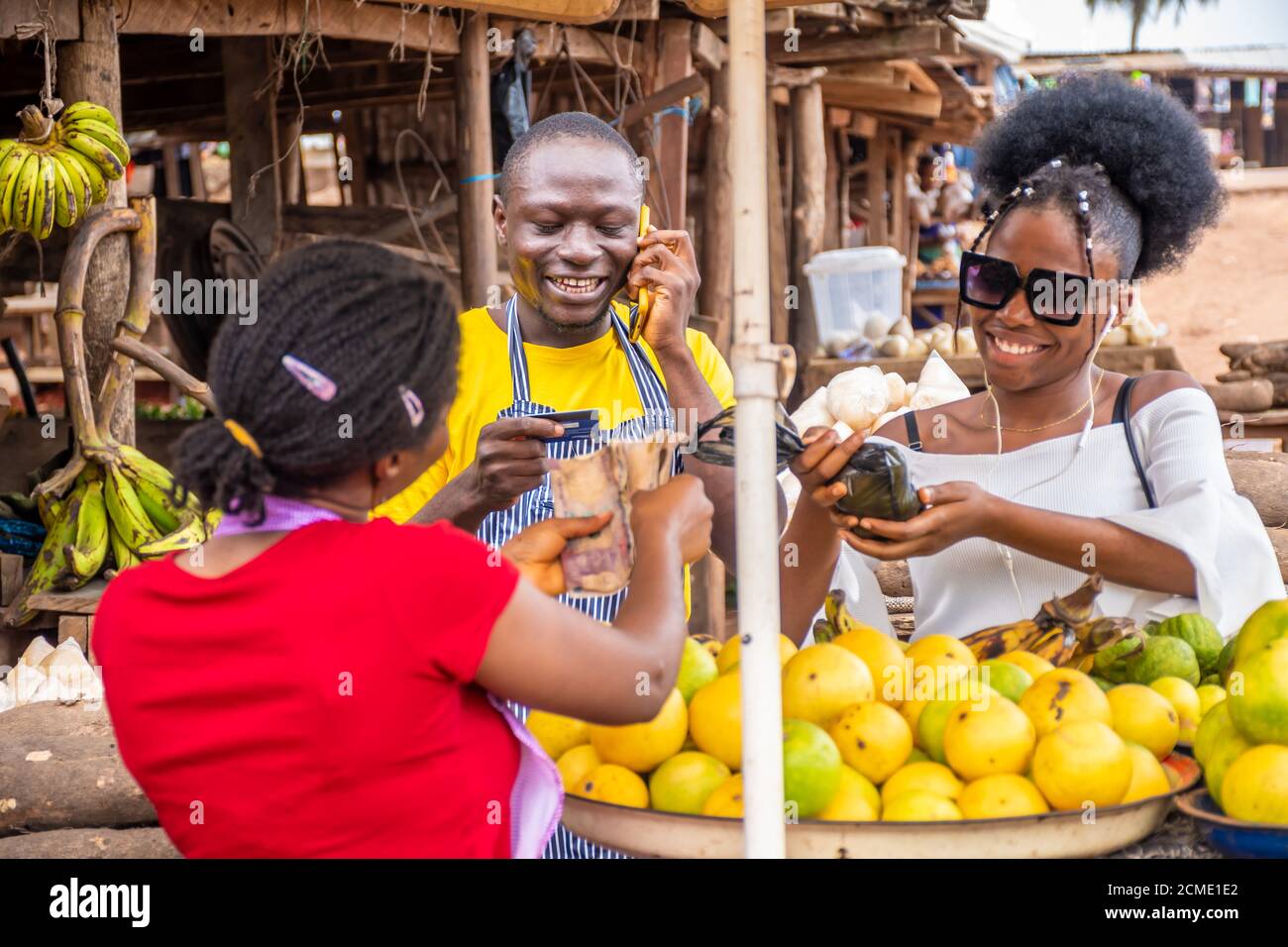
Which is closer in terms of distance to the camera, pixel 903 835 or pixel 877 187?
pixel 903 835

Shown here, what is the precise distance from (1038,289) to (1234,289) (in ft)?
63.6

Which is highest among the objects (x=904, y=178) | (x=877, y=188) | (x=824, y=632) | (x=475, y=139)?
(x=904, y=178)

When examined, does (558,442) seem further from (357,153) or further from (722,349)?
(357,153)

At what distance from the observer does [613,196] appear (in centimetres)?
252

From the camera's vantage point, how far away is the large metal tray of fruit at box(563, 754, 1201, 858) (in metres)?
1.55

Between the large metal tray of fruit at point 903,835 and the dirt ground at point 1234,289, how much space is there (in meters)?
17.0

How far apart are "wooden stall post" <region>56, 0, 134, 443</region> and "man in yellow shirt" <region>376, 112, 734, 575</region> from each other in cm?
253

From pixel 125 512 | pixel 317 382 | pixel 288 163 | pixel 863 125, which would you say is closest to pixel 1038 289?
pixel 317 382

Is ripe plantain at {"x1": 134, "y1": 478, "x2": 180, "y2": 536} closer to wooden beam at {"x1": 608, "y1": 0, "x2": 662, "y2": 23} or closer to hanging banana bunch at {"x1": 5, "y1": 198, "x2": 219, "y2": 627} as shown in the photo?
hanging banana bunch at {"x1": 5, "y1": 198, "x2": 219, "y2": 627}

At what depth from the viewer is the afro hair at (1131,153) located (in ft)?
9.18

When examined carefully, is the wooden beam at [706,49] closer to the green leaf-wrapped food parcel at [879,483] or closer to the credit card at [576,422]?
the credit card at [576,422]

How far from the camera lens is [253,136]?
7121mm
